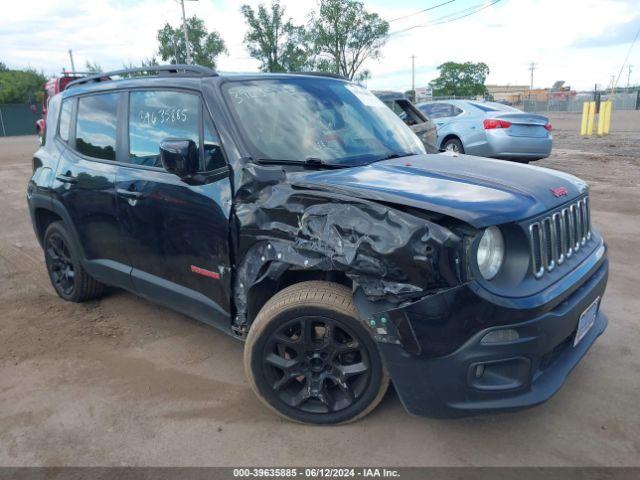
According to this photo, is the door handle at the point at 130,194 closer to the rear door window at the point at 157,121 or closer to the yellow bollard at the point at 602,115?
the rear door window at the point at 157,121

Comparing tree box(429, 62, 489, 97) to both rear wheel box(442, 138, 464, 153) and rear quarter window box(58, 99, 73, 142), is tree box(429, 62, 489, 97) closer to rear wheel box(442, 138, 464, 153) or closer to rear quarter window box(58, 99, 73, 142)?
rear wheel box(442, 138, 464, 153)

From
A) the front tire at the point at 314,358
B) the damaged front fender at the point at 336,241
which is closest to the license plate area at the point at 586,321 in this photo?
the damaged front fender at the point at 336,241

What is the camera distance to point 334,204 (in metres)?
2.54

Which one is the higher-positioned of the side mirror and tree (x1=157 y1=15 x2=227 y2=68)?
tree (x1=157 y1=15 x2=227 y2=68)

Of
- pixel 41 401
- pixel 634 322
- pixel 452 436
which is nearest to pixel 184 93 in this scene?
pixel 41 401

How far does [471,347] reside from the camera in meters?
2.29

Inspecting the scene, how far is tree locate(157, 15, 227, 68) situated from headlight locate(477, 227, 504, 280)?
40.4 meters

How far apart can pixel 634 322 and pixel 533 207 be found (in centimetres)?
208

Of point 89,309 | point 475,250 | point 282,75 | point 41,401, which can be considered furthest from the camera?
point 89,309

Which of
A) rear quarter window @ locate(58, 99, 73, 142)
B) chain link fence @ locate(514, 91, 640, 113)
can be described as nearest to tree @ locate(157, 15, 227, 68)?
chain link fence @ locate(514, 91, 640, 113)

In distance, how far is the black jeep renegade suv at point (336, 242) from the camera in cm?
231

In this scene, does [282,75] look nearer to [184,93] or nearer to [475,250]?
[184,93]

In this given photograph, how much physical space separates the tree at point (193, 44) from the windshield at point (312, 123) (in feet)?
127

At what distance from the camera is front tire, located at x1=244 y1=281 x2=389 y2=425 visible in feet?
8.59
